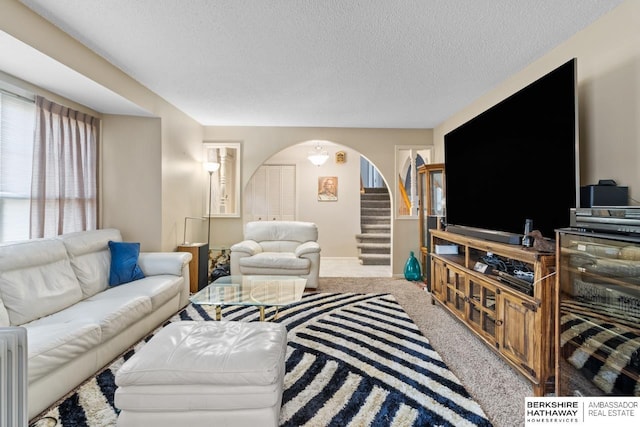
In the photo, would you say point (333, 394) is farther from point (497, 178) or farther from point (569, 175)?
point (497, 178)

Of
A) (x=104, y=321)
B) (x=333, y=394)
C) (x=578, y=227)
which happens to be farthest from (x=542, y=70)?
(x=104, y=321)

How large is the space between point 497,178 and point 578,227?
3.52 feet

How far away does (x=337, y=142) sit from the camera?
5.05 meters

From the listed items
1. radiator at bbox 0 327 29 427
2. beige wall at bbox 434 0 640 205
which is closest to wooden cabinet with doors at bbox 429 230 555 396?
beige wall at bbox 434 0 640 205

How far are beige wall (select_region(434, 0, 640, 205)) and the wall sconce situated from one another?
4038mm

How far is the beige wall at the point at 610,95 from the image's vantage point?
1864 mm

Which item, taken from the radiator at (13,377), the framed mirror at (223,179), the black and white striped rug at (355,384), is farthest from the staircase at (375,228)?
the radiator at (13,377)

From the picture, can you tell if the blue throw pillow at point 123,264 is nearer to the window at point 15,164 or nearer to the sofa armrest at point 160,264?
the sofa armrest at point 160,264

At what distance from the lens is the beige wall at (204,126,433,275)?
503 cm

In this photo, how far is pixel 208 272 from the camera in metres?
4.47

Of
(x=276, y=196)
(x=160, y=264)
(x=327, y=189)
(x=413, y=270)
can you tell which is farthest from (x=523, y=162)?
→ (x=276, y=196)

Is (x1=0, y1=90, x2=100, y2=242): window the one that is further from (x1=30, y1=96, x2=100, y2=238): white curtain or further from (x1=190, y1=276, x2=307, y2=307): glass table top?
(x1=190, y1=276, x2=307, y2=307): glass table top

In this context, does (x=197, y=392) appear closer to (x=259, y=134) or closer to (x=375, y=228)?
(x=259, y=134)

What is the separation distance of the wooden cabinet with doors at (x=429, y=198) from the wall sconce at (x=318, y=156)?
2071 millimetres
